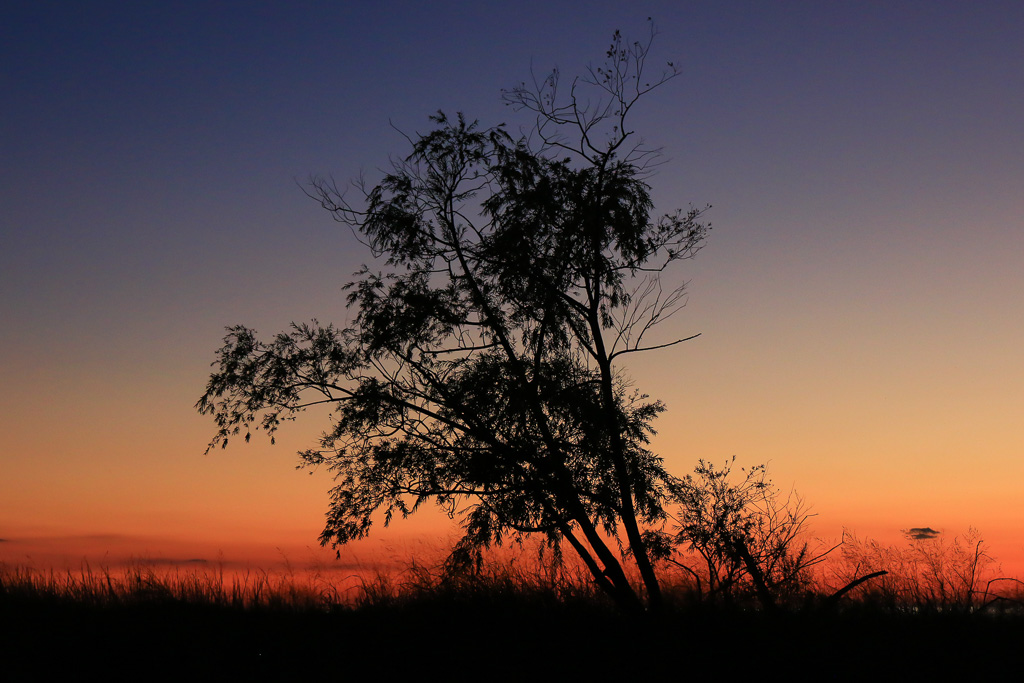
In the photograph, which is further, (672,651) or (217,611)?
(217,611)

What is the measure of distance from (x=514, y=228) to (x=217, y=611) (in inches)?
414

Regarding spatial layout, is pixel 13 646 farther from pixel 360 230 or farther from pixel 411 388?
pixel 360 230

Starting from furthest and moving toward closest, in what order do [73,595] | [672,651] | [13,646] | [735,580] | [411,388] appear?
[411,388] < [73,595] < [735,580] < [13,646] < [672,651]

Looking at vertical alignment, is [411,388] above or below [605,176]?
below

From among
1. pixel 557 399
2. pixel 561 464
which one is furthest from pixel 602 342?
pixel 561 464

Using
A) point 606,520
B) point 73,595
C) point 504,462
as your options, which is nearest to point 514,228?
point 504,462

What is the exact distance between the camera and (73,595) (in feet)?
58.5

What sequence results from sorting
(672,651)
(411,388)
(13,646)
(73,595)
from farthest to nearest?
A: (411,388)
(73,595)
(13,646)
(672,651)

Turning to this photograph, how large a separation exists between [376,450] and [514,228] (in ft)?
19.8

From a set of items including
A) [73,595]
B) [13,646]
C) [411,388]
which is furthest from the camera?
[411,388]

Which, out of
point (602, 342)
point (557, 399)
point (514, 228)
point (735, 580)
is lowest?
point (735, 580)

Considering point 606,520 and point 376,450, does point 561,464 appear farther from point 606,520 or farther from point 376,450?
point 376,450

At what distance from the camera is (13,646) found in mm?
15375

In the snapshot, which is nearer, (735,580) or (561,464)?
(735,580)
